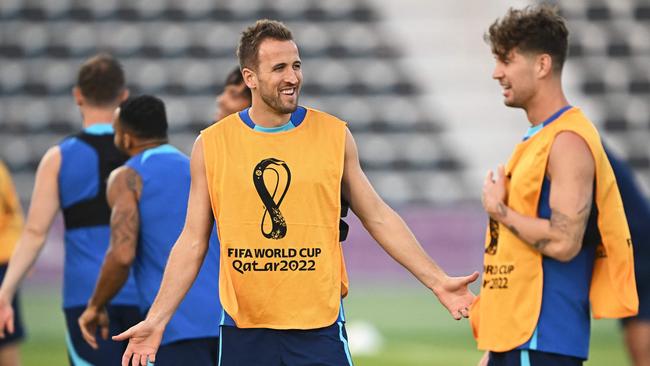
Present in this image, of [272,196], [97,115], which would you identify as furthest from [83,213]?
[272,196]

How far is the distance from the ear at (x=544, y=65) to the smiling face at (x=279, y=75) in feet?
3.52

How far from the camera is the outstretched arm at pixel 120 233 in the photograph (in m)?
6.71

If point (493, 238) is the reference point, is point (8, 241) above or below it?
below

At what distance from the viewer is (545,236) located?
5250mm

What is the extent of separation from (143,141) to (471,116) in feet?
73.2

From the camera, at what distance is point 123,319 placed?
25.3ft

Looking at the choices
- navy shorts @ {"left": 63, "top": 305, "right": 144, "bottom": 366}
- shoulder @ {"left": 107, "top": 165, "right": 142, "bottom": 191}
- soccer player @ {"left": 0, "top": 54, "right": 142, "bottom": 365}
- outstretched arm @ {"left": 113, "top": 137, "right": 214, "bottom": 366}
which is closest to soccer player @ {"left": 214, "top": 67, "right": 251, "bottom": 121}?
soccer player @ {"left": 0, "top": 54, "right": 142, "bottom": 365}

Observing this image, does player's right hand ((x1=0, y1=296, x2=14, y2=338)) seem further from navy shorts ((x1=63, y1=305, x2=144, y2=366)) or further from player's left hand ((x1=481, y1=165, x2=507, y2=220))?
player's left hand ((x1=481, y1=165, x2=507, y2=220))

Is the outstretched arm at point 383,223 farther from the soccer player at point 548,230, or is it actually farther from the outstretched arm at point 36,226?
the outstretched arm at point 36,226

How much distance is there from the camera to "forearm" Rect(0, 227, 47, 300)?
305 inches

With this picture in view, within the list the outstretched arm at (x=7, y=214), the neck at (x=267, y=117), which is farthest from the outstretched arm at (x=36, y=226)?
the neck at (x=267, y=117)

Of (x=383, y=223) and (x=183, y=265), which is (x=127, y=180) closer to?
(x=183, y=265)

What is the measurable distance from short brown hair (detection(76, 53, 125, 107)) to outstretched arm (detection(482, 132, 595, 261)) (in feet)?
11.9

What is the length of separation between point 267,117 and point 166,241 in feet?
4.90
